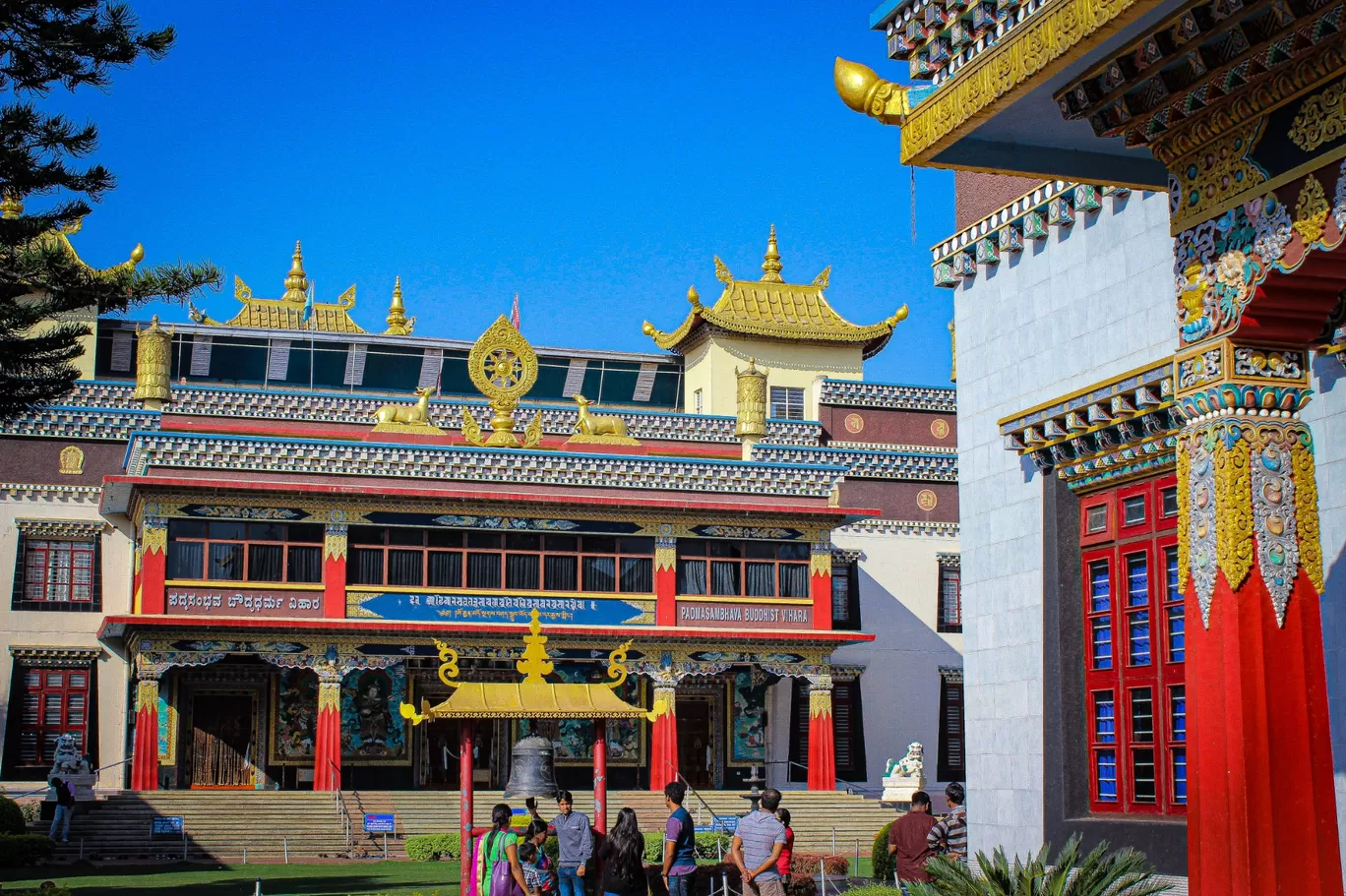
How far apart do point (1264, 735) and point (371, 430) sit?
31.0 m

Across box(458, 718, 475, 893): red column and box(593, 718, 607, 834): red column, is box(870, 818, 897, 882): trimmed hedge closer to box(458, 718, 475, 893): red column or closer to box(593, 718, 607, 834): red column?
box(593, 718, 607, 834): red column

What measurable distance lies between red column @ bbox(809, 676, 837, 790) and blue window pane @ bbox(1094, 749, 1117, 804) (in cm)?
1993

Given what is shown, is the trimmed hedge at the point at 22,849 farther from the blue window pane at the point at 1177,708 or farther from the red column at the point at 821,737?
the blue window pane at the point at 1177,708

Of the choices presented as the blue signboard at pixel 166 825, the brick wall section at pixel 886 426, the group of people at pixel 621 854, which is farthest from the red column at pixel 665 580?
the group of people at pixel 621 854

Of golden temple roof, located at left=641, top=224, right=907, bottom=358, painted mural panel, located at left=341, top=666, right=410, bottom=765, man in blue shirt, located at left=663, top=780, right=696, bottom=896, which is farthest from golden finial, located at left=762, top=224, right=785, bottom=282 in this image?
man in blue shirt, located at left=663, top=780, right=696, bottom=896

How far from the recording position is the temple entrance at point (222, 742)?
34344 millimetres

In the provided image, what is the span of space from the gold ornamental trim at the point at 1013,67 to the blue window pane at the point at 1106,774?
7.02 meters

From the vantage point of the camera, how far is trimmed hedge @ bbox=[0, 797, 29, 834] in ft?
91.2

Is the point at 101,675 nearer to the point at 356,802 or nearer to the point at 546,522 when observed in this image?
the point at 356,802

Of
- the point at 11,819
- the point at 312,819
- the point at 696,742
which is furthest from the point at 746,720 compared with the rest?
the point at 11,819

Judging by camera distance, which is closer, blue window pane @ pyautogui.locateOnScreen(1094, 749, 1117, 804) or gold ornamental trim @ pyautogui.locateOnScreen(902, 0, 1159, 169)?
gold ornamental trim @ pyautogui.locateOnScreen(902, 0, 1159, 169)

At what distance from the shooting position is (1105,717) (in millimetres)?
14539

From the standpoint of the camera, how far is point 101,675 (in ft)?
115

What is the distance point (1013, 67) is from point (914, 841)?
22.6 feet
